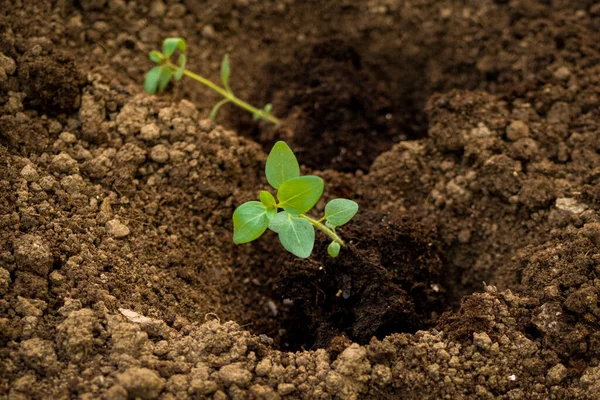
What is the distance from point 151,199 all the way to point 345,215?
0.74 metres

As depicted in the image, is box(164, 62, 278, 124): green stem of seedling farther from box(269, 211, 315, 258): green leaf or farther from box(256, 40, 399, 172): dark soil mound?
box(269, 211, 315, 258): green leaf

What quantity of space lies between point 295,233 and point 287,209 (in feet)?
0.34

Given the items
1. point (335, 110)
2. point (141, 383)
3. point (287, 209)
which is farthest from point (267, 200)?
point (335, 110)

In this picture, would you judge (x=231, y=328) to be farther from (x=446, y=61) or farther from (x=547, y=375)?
(x=446, y=61)

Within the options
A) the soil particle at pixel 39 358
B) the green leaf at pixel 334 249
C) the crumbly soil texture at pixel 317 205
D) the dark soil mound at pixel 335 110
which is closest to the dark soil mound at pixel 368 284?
the crumbly soil texture at pixel 317 205

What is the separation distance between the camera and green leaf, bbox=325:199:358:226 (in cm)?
194

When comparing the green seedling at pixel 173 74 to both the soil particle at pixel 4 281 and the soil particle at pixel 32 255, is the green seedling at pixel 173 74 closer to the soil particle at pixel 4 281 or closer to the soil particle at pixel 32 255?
the soil particle at pixel 32 255

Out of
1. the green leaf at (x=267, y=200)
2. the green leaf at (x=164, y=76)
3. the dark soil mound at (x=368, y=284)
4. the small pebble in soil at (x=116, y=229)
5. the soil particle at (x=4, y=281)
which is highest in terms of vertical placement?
the green leaf at (x=164, y=76)

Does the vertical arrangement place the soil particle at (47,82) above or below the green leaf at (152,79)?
above

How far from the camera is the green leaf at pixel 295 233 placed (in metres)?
1.85

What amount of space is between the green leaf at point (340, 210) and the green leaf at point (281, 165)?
0.14m

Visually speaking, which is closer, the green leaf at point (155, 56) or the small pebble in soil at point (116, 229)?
the small pebble in soil at point (116, 229)

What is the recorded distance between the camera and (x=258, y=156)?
8.30 feet

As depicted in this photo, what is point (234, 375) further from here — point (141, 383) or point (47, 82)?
point (47, 82)
